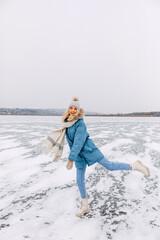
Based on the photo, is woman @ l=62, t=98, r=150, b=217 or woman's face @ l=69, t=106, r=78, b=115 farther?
woman's face @ l=69, t=106, r=78, b=115

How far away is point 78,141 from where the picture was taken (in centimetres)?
170

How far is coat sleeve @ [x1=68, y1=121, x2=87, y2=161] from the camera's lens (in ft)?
5.52

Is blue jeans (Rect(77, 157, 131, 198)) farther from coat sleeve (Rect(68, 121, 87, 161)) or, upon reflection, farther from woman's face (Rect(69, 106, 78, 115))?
woman's face (Rect(69, 106, 78, 115))

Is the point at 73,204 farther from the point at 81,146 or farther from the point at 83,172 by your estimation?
the point at 81,146

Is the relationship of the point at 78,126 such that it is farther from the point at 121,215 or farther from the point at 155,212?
the point at 155,212

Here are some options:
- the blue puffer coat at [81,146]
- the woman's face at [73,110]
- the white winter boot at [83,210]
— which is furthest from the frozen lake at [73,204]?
the woman's face at [73,110]

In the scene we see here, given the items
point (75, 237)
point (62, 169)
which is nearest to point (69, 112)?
point (75, 237)

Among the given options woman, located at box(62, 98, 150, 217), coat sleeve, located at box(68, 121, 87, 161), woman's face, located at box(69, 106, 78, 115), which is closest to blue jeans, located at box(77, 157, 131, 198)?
woman, located at box(62, 98, 150, 217)

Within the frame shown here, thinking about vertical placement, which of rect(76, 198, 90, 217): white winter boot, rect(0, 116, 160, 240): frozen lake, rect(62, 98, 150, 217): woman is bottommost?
rect(0, 116, 160, 240): frozen lake

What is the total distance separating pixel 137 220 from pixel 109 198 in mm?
503

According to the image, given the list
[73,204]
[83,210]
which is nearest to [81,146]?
[83,210]

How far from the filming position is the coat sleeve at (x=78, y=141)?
1683 millimetres

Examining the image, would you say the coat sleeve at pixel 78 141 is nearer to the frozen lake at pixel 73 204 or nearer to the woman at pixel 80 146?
the woman at pixel 80 146

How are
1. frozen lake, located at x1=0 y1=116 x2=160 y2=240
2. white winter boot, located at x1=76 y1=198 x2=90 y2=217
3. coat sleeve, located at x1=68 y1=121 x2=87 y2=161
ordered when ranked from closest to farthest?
frozen lake, located at x1=0 y1=116 x2=160 y2=240, coat sleeve, located at x1=68 y1=121 x2=87 y2=161, white winter boot, located at x1=76 y1=198 x2=90 y2=217
